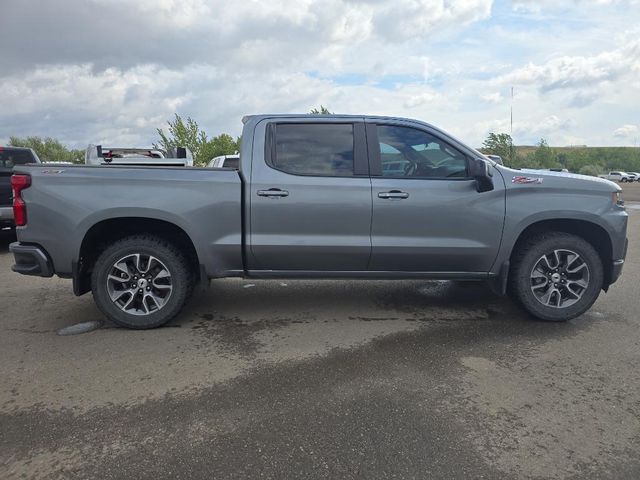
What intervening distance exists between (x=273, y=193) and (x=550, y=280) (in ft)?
9.20

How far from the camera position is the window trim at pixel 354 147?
4617 millimetres

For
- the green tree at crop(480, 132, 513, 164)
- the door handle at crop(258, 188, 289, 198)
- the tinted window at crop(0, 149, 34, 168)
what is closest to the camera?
the door handle at crop(258, 188, 289, 198)

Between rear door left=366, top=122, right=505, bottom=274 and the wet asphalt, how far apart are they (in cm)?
69

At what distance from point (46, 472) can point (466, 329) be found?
3.56 metres

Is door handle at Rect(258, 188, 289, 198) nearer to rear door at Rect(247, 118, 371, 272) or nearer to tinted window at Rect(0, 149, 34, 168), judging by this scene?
rear door at Rect(247, 118, 371, 272)

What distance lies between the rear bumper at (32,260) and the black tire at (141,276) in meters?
0.40

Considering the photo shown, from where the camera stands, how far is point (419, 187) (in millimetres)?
4605

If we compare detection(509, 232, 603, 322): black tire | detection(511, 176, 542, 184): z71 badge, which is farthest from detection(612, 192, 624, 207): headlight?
detection(511, 176, 542, 184): z71 badge

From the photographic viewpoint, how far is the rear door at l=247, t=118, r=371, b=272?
179 inches

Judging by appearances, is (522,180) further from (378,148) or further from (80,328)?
(80,328)

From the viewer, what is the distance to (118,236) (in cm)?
473

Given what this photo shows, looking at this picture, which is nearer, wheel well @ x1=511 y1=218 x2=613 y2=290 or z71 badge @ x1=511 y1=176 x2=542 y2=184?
z71 badge @ x1=511 y1=176 x2=542 y2=184

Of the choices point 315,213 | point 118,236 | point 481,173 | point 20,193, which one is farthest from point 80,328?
point 481,173

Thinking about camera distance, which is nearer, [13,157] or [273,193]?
[273,193]
